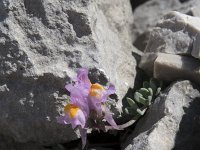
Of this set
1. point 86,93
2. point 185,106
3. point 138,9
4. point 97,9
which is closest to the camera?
point 86,93

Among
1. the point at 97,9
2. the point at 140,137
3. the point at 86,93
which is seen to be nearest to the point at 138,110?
the point at 140,137

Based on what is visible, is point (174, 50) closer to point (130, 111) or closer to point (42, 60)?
point (130, 111)

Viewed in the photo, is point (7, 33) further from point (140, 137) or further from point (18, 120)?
point (140, 137)

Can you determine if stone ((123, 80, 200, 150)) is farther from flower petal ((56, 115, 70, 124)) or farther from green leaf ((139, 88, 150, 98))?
flower petal ((56, 115, 70, 124))

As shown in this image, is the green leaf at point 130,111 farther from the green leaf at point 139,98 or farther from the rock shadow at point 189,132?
the rock shadow at point 189,132

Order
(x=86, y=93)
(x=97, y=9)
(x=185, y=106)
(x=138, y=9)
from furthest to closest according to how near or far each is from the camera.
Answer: (x=138, y=9)
(x=97, y=9)
(x=185, y=106)
(x=86, y=93)

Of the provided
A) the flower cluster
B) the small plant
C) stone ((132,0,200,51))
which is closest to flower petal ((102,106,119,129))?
the flower cluster

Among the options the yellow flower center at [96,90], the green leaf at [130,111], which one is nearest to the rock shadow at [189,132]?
the green leaf at [130,111]
